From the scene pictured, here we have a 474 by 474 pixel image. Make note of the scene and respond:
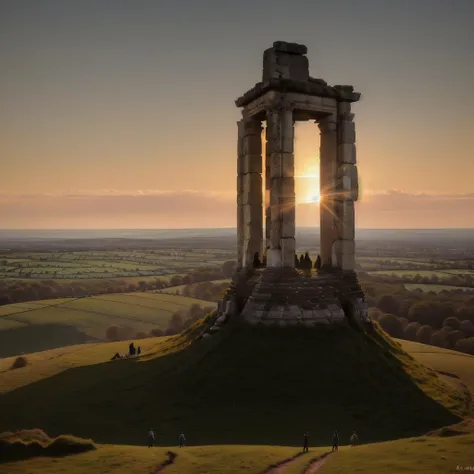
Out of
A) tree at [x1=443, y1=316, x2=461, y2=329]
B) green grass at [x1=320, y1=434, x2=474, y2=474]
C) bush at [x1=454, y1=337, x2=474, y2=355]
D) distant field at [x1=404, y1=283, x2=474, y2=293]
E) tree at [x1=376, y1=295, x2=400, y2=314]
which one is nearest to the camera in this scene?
green grass at [x1=320, y1=434, x2=474, y2=474]

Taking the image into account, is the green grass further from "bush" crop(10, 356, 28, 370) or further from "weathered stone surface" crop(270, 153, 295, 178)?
"bush" crop(10, 356, 28, 370)

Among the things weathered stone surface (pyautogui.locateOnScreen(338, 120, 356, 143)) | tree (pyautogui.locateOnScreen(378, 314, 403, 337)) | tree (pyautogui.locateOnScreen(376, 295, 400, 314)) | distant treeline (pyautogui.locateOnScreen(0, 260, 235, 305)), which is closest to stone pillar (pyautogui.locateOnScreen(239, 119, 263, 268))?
weathered stone surface (pyautogui.locateOnScreen(338, 120, 356, 143))

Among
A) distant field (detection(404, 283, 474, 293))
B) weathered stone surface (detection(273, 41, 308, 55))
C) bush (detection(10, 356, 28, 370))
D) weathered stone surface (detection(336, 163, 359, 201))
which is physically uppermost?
weathered stone surface (detection(273, 41, 308, 55))

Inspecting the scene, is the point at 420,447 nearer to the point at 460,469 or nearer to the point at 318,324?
the point at 460,469

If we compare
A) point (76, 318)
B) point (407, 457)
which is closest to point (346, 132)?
point (407, 457)

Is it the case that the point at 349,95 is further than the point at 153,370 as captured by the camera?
Yes

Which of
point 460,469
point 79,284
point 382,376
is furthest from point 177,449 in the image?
point 79,284
